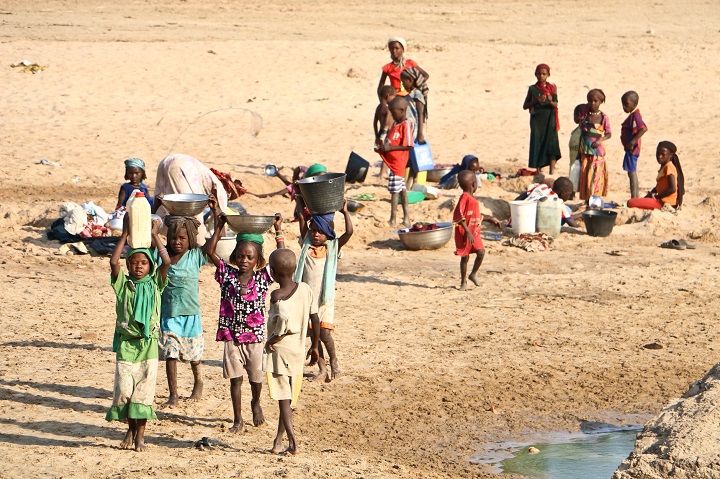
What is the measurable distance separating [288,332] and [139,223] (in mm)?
991

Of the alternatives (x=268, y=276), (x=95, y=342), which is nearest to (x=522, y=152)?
(x=95, y=342)

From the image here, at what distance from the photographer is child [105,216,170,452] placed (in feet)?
20.1

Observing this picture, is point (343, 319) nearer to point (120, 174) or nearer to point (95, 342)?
point (95, 342)

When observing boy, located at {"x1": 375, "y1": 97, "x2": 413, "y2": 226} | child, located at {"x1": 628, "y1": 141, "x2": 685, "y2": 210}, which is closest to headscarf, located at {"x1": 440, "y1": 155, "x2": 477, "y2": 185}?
boy, located at {"x1": 375, "y1": 97, "x2": 413, "y2": 226}

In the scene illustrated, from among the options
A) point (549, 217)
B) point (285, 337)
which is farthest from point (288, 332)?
point (549, 217)

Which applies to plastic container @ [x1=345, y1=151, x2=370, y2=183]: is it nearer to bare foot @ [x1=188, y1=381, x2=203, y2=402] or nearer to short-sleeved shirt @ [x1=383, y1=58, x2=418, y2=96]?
short-sleeved shirt @ [x1=383, y1=58, x2=418, y2=96]

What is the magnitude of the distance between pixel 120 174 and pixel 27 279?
471cm

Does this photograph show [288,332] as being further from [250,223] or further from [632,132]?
[632,132]

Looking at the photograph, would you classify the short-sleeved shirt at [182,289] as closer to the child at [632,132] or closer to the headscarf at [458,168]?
the headscarf at [458,168]

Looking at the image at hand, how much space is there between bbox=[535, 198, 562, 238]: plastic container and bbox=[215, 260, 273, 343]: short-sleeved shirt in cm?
688

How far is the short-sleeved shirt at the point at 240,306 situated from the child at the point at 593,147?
316 inches

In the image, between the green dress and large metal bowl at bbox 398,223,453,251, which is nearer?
large metal bowl at bbox 398,223,453,251

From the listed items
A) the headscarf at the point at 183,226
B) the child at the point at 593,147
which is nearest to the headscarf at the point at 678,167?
the child at the point at 593,147

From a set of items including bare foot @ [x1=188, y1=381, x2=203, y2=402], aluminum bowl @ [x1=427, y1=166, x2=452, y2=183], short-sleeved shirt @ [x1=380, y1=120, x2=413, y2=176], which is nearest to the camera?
bare foot @ [x1=188, y1=381, x2=203, y2=402]
